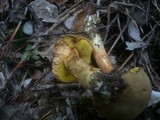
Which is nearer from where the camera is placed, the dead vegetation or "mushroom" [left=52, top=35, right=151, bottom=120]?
"mushroom" [left=52, top=35, right=151, bottom=120]

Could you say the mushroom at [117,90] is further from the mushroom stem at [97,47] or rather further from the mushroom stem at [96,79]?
the mushroom stem at [97,47]

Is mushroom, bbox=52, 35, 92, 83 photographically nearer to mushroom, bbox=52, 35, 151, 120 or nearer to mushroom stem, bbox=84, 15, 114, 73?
mushroom stem, bbox=84, 15, 114, 73

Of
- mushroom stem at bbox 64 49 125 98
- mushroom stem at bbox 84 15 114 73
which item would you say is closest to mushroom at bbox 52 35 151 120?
mushroom stem at bbox 64 49 125 98

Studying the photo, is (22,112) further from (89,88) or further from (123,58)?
(123,58)

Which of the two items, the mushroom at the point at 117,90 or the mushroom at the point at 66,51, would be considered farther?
the mushroom at the point at 66,51

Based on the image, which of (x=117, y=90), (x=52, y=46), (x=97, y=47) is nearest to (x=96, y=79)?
(x=117, y=90)

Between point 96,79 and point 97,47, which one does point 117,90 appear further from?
point 97,47

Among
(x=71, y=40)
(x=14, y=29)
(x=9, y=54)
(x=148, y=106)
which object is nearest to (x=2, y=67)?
(x=9, y=54)

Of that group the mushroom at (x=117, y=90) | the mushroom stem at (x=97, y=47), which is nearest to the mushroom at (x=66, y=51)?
the mushroom stem at (x=97, y=47)

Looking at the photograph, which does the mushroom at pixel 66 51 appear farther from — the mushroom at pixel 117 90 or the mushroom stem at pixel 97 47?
the mushroom at pixel 117 90
